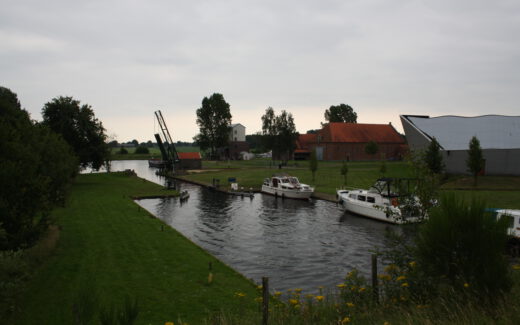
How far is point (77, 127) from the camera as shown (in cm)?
5762

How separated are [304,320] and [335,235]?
19739mm

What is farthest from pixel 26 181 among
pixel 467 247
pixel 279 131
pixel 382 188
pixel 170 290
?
pixel 279 131

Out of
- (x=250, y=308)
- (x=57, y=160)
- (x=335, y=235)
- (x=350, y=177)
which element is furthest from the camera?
(x=350, y=177)

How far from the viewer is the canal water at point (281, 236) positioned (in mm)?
20406

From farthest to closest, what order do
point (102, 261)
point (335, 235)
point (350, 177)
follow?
point (350, 177)
point (335, 235)
point (102, 261)

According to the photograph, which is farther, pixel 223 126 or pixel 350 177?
pixel 223 126

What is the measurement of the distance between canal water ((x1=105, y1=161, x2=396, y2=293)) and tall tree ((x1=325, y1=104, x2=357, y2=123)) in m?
104

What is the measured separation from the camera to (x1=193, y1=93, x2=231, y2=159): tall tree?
123875mm

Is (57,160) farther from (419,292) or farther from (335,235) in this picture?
(419,292)

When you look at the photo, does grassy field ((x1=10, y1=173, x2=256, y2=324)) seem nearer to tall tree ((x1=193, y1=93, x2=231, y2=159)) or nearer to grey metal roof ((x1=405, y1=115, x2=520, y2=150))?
grey metal roof ((x1=405, y1=115, x2=520, y2=150))

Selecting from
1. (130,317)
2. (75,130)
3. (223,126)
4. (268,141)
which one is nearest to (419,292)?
(130,317)

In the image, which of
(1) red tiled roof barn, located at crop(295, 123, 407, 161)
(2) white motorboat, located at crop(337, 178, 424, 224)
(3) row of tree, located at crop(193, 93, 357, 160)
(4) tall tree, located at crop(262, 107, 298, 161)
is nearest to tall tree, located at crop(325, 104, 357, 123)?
(3) row of tree, located at crop(193, 93, 357, 160)

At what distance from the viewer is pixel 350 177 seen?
62312mm

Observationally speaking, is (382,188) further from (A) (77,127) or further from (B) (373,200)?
(A) (77,127)
